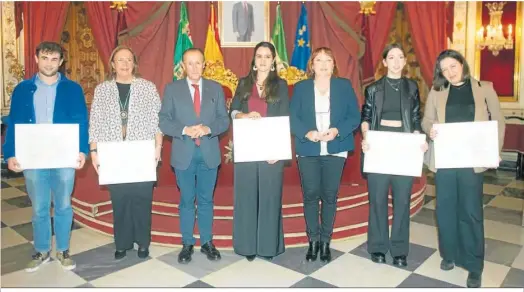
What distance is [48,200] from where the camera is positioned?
3.08m

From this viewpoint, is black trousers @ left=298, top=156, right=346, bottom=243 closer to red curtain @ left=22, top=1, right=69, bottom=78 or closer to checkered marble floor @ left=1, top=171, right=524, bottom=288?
checkered marble floor @ left=1, top=171, right=524, bottom=288

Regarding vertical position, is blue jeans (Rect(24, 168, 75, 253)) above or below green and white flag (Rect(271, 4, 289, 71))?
below

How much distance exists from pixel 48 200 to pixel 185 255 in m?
1.05

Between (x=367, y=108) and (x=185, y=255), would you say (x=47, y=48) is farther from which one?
(x=367, y=108)

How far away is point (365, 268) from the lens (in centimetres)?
314

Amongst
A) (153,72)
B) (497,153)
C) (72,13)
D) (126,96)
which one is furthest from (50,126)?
(72,13)

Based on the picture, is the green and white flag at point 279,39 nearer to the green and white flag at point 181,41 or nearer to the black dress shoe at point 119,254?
the green and white flag at point 181,41

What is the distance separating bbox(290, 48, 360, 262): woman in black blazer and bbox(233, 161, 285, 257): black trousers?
0.22 m

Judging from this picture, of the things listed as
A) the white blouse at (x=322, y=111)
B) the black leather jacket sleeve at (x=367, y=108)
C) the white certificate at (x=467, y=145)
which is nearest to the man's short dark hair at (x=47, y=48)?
the white blouse at (x=322, y=111)

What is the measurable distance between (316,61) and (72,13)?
5942 millimetres

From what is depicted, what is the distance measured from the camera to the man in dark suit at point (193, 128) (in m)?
2.99

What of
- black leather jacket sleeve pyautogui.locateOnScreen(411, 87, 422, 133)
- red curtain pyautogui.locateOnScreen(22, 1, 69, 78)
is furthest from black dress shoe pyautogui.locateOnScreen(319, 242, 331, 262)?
red curtain pyautogui.locateOnScreen(22, 1, 69, 78)

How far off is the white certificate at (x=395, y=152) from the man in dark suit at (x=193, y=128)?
3.46ft

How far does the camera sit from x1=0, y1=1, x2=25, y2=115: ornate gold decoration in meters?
6.90
